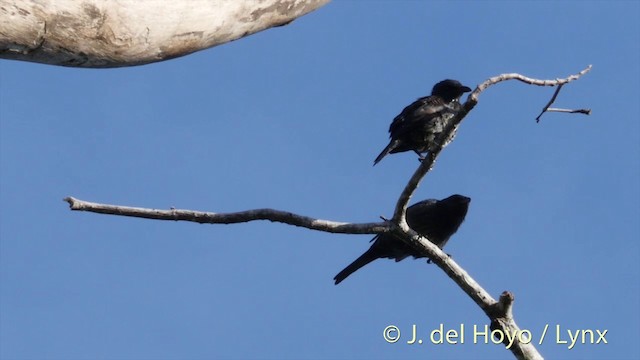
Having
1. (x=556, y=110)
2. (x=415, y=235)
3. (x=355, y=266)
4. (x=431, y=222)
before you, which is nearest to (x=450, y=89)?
(x=431, y=222)

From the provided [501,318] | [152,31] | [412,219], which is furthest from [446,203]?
[152,31]

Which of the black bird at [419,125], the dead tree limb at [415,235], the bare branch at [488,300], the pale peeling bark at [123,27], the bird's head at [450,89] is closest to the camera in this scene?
the pale peeling bark at [123,27]

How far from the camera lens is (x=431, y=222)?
10.1 m

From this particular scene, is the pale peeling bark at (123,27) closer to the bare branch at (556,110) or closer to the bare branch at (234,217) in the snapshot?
the bare branch at (234,217)

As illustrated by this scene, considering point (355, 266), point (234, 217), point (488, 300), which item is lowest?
point (488, 300)

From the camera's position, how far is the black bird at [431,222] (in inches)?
395

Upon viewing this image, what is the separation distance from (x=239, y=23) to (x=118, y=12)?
74 cm

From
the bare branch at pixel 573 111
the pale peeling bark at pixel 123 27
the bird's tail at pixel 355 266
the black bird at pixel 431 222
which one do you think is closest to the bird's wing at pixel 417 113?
the black bird at pixel 431 222

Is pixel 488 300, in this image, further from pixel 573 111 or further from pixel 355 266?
pixel 355 266

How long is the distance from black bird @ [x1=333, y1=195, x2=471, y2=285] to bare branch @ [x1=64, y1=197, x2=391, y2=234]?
142 inches

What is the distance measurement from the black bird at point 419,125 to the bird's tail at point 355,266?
3.05 feet

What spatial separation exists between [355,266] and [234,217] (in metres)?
4.24

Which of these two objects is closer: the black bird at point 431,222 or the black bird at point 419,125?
the black bird at point 419,125

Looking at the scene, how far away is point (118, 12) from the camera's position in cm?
439
